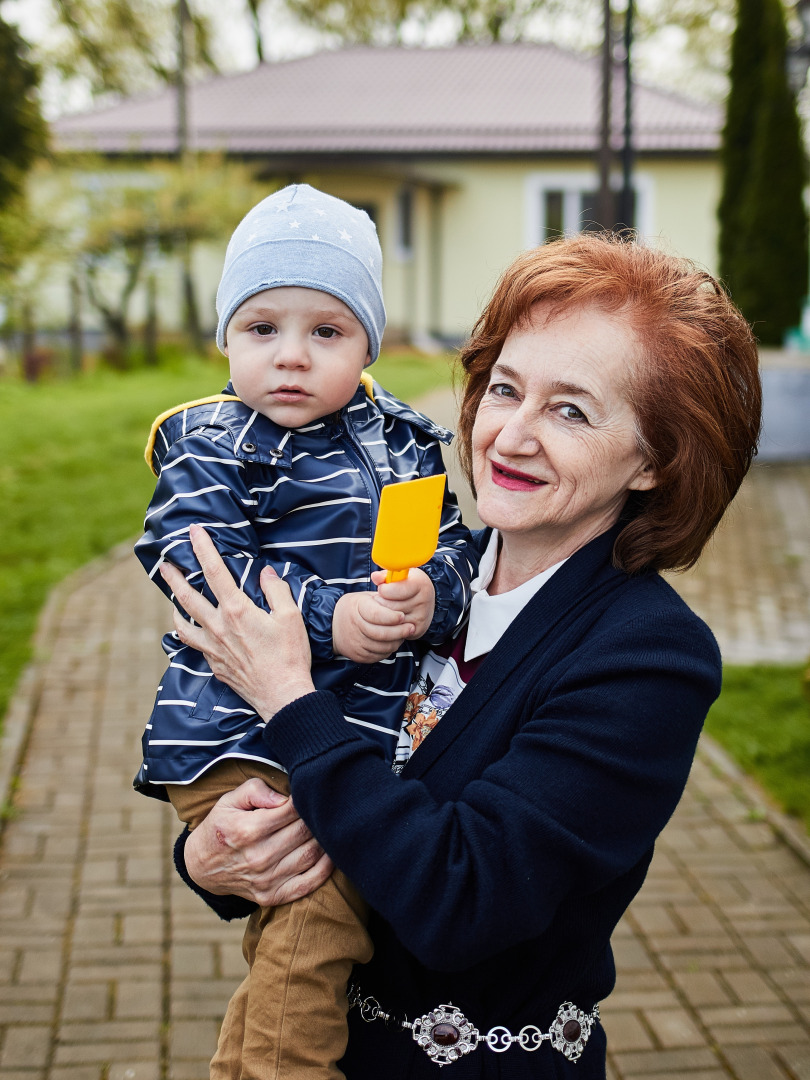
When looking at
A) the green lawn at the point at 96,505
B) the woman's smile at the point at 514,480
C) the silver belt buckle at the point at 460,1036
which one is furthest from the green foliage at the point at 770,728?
the woman's smile at the point at 514,480

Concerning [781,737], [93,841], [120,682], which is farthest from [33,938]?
[781,737]

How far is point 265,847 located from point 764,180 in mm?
13627

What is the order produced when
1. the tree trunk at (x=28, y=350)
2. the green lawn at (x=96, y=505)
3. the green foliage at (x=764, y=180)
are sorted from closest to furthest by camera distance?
the green lawn at (x=96, y=505) → the green foliage at (x=764, y=180) → the tree trunk at (x=28, y=350)

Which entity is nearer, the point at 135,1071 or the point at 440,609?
the point at 440,609

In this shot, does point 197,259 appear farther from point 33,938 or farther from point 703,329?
point 703,329

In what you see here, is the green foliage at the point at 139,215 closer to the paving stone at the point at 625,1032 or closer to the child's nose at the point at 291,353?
the paving stone at the point at 625,1032

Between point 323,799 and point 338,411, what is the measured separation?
757 mm

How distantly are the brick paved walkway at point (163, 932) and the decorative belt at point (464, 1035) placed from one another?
1652mm

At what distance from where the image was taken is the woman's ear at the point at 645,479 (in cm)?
176

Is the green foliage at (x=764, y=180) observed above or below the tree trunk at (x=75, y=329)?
above

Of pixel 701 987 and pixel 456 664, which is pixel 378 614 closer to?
pixel 456 664

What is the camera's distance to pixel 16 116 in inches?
385

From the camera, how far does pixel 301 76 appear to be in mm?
25375

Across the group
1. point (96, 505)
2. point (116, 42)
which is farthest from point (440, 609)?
point (116, 42)
